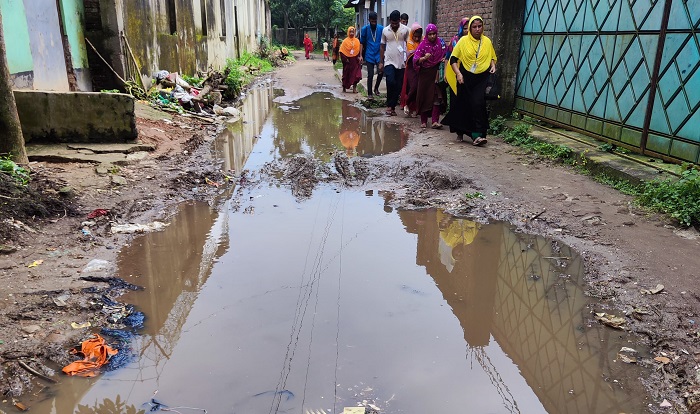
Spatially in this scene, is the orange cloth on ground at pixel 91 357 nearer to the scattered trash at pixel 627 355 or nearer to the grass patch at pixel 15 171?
the grass patch at pixel 15 171

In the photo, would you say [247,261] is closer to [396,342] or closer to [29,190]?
[396,342]

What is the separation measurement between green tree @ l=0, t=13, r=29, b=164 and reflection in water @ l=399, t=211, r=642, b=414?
3.62 meters

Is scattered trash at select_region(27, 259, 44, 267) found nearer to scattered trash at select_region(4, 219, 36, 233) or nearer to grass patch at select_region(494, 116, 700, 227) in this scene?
scattered trash at select_region(4, 219, 36, 233)

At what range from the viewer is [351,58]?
1236 cm

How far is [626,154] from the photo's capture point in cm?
552

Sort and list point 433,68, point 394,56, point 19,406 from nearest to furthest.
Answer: point 19,406, point 433,68, point 394,56

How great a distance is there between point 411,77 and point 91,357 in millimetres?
7695

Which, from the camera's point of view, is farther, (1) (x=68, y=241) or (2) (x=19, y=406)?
(1) (x=68, y=241)

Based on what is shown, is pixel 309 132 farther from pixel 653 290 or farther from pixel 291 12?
pixel 291 12

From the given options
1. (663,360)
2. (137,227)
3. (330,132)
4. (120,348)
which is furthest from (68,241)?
(330,132)

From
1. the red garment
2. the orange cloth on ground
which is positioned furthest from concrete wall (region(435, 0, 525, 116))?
the orange cloth on ground

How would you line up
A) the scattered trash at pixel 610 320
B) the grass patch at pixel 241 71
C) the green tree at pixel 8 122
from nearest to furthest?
the scattered trash at pixel 610 320 → the green tree at pixel 8 122 → the grass patch at pixel 241 71

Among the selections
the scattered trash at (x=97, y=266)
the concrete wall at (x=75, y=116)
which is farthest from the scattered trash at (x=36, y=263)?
the concrete wall at (x=75, y=116)

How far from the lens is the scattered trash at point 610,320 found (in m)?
2.75
